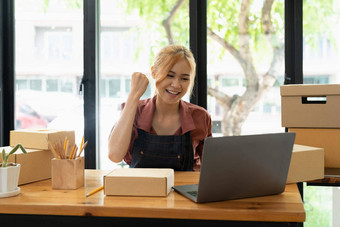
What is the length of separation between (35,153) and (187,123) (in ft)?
2.55

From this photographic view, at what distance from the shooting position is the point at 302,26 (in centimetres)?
276

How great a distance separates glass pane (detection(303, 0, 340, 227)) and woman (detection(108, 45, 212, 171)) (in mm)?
1025

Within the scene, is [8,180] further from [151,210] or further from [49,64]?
[49,64]

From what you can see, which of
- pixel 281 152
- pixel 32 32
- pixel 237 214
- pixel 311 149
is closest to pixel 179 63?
pixel 311 149

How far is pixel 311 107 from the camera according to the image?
2061 mm

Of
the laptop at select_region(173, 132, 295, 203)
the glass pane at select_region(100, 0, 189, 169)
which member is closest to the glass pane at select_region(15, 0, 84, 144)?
the glass pane at select_region(100, 0, 189, 169)

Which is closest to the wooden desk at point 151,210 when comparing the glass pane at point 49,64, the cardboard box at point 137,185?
the cardboard box at point 137,185

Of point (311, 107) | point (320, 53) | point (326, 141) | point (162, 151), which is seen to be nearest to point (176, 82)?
point (162, 151)

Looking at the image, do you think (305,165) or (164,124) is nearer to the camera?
(305,165)

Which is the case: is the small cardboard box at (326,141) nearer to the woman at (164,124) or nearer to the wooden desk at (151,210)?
the woman at (164,124)

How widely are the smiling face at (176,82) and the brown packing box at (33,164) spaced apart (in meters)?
0.67

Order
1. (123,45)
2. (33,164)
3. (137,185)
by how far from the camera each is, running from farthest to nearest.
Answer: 1. (123,45)
2. (33,164)
3. (137,185)

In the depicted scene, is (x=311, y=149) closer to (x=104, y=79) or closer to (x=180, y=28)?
(x=180, y=28)

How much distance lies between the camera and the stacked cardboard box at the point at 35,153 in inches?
60.0
